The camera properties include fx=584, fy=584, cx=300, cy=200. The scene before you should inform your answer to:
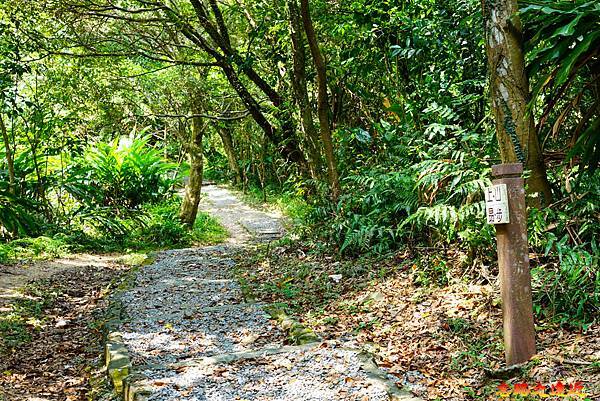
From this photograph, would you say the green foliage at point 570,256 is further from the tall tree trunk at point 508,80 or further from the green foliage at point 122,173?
the green foliage at point 122,173

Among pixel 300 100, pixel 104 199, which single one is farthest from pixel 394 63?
pixel 104 199

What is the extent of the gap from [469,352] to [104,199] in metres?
9.50

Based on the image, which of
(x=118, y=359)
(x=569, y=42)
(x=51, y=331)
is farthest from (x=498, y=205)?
(x=51, y=331)

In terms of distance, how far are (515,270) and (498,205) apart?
36 cm

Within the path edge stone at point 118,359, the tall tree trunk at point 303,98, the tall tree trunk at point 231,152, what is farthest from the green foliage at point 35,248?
the tall tree trunk at point 231,152

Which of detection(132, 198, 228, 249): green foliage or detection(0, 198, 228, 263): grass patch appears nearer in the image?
detection(0, 198, 228, 263): grass patch

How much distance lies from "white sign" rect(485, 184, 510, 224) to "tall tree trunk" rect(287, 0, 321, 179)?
16.4 feet

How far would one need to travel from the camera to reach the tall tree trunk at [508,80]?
360cm

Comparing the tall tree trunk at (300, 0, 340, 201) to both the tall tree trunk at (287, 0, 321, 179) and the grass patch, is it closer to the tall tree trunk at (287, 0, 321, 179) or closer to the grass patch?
the tall tree trunk at (287, 0, 321, 179)

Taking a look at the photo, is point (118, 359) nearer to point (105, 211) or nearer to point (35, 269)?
point (35, 269)

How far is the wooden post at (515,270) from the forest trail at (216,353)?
682 millimetres

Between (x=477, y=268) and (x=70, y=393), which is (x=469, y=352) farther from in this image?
(x=70, y=393)

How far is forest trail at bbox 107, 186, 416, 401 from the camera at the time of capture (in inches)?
128

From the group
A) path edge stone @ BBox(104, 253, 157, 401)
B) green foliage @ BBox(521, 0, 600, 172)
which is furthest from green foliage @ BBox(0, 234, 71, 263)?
green foliage @ BBox(521, 0, 600, 172)
